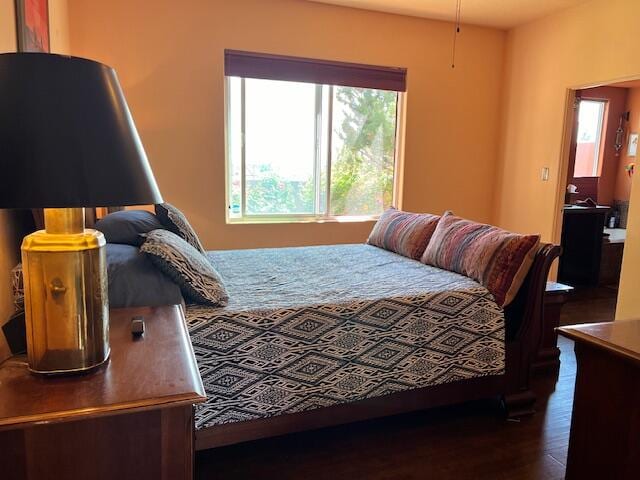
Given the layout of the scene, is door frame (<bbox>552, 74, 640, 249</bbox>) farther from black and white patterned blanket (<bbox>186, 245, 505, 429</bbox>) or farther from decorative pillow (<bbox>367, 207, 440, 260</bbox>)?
black and white patterned blanket (<bbox>186, 245, 505, 429</bbox>)

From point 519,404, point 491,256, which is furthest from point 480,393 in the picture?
point 491,256

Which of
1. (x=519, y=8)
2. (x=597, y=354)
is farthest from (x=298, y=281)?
(x=519, y=8)

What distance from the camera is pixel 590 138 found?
5828mm

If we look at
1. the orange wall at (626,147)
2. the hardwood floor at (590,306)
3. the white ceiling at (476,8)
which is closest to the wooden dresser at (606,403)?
the hardwood floor at (590,306)

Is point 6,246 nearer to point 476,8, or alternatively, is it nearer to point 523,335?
point 523,335

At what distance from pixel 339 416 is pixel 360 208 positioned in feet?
8.94

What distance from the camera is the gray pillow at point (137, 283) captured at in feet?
4.99

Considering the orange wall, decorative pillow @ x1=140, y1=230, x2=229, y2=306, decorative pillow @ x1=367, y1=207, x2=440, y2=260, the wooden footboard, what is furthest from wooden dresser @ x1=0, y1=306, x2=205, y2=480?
the orange wall

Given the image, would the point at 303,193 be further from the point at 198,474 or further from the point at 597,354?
the point at 597,354

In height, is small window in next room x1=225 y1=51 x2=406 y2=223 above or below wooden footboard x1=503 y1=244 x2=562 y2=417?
above

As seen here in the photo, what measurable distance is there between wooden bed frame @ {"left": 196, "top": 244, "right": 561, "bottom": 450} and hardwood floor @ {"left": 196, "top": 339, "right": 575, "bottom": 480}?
0.42 ft

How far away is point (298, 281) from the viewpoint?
2230mm

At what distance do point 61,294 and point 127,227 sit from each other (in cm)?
108

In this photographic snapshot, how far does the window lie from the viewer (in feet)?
18.7
